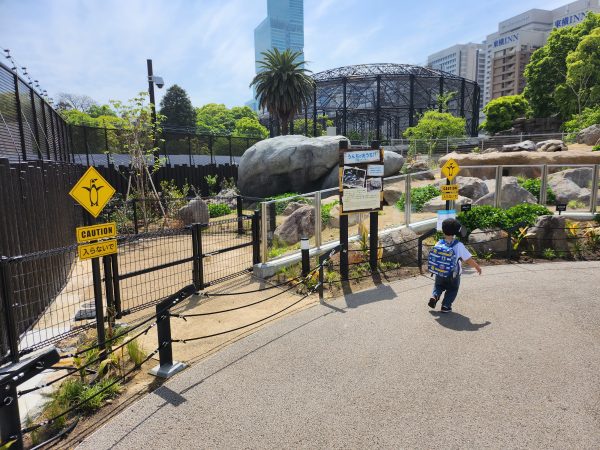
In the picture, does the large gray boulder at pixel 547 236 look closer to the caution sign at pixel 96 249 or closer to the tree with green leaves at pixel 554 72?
the caution sign at pixel 96 249

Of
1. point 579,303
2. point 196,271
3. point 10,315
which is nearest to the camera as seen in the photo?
point 10,315

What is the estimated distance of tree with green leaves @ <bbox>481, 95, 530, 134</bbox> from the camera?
5662cm

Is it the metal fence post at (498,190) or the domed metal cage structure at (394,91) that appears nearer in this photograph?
the metal fence post at (498,190)

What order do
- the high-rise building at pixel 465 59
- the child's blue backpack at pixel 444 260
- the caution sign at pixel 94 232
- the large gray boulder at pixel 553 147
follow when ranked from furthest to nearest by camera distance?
the high-rise building at pixel 465 59 < the large gray boulder at pixel 553 147 < the child's blue backpack at pixel 444 260 < the caution sign at pixel 94 232

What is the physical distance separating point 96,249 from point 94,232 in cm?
20

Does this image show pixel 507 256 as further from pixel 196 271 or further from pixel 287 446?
pixel 287 446

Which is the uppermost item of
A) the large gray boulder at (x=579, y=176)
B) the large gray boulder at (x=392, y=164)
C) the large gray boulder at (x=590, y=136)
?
the large gray boulder at (x=590, y=136)

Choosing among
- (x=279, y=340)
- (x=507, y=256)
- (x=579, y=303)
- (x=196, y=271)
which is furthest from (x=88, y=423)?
(x=507, y=256)

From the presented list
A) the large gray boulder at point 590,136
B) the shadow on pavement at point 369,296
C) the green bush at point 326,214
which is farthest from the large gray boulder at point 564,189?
the large gray boulder at point 590,136

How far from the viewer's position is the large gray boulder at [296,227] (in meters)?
11.6

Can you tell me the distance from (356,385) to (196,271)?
4.48m

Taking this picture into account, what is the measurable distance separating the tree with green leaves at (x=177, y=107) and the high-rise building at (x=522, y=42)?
93.6 metres

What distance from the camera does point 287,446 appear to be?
3.59m

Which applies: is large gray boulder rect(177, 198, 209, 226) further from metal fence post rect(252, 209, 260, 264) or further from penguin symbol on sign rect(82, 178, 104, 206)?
penguin symbol on sign rect(82, 178, 104, 206)
